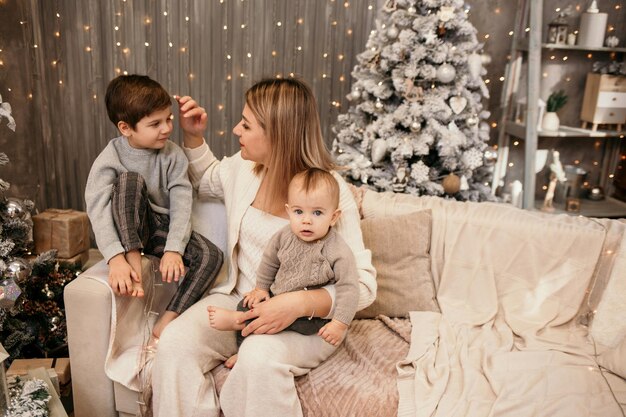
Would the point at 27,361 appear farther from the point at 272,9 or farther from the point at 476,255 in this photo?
the point at 272,9

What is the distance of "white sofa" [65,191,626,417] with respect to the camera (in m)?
1.62

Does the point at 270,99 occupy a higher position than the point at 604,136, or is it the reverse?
the point at 270,99

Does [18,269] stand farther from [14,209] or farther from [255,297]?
[255,297]

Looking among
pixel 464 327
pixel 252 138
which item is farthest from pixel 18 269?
pixel 464 327

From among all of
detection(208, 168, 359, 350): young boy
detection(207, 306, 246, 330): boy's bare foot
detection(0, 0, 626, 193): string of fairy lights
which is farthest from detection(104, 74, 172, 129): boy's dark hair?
detection(0, 0, 626, 193): string of fairy lights

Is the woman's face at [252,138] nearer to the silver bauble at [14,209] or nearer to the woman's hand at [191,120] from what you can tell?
the woman's hand at [191,120]

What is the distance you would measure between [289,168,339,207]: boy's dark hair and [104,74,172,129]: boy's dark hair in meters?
0.56

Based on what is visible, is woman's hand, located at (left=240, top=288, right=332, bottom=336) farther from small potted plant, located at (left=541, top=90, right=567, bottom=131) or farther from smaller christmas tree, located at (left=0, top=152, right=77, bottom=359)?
small potted plant, located at (left=541, top=90, right=567, bottom=131)

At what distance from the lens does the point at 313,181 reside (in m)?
1.64

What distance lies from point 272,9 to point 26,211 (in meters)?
2.02

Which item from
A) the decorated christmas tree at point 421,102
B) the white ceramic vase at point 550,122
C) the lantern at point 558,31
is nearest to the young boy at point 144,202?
the decorated christmas tree at point 421,102

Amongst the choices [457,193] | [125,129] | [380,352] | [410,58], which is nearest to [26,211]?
[125,129]

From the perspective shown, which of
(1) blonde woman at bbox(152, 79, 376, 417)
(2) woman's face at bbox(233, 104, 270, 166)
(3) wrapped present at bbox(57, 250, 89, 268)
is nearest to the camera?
(1) blonde woman at bbox(152, 79, 376, 417)

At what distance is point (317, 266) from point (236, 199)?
44 centimetres
